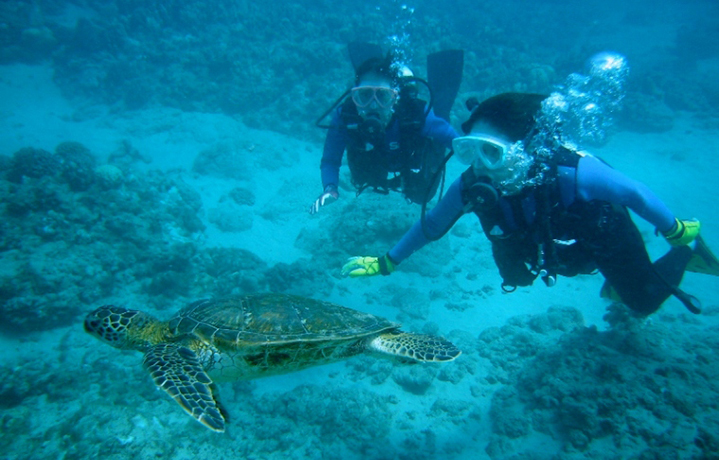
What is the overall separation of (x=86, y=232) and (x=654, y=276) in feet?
33.8

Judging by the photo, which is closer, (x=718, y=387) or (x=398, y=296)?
(x=718, y=387)

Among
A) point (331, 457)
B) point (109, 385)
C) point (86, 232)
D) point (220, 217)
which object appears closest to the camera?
point (331, 457)

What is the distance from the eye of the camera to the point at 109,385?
504 cm

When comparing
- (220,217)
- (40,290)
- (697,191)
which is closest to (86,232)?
(40,290)

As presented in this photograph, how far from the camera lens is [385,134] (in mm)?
5621

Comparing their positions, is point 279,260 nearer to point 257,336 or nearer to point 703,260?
point 257,336

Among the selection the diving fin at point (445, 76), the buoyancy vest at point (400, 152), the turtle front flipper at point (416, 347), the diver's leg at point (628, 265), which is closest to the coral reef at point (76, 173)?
the buoyancy vest at point (400, 152)

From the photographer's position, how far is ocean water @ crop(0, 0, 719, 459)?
14.0 ft

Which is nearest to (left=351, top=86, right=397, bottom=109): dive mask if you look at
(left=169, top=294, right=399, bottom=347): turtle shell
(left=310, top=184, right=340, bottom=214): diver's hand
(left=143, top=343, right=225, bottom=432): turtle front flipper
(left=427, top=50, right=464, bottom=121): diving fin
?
(left=310, top=184, right=340, bottom=214): diver's hand

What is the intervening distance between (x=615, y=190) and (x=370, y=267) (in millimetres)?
2935

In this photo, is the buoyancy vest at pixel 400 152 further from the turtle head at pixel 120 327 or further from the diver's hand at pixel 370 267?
the turtle head at pixel 120 327

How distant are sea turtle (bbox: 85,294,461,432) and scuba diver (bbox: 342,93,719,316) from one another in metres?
1.51

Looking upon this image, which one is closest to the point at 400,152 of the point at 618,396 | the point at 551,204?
the point at 551,204

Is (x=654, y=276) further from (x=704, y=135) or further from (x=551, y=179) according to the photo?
(x=704, y=135)
